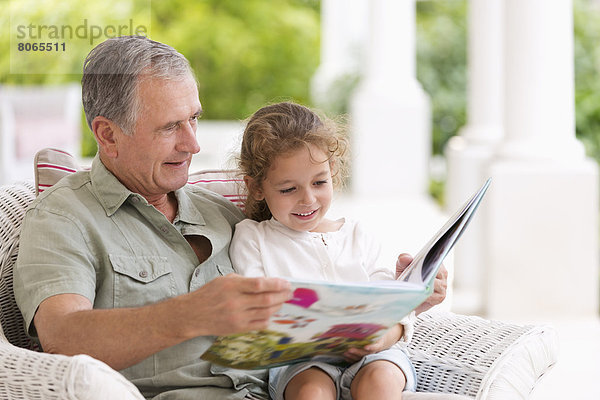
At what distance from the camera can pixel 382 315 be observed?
1.61 meters

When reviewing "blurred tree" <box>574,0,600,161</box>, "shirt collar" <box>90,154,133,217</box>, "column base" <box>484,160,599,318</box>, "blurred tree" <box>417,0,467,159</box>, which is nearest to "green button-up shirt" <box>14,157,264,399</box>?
"shirt collar" <box>90,154,133,217</box>

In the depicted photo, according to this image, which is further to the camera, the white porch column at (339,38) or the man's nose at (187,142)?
the white porch column at (339,38)

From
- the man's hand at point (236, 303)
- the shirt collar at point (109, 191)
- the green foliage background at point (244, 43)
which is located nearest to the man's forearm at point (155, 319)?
the man's hand at point (236, 303)

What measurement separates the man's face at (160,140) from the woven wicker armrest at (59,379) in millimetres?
510

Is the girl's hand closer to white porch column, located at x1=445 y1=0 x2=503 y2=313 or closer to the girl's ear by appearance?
the girl's ear

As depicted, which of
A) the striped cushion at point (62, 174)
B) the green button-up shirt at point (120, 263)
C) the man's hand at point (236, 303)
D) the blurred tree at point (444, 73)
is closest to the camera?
the man's hand at point (236, 303)

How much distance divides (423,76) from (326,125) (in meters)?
10.6

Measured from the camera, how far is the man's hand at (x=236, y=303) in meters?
1.45

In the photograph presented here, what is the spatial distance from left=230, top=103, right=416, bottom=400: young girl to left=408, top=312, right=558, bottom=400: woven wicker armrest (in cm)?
8

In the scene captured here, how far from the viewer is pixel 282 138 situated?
2.00 meters

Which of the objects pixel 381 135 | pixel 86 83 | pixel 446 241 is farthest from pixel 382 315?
pixel 381 135

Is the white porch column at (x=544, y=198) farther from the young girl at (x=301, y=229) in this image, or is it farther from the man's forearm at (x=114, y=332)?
the man's forearm at (x=114, y=332)

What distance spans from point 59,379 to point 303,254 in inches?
28.2

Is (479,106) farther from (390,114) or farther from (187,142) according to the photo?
(187,142)
